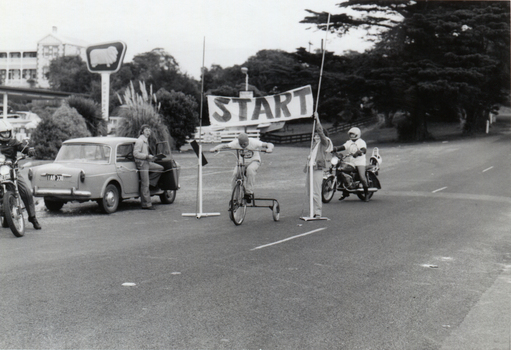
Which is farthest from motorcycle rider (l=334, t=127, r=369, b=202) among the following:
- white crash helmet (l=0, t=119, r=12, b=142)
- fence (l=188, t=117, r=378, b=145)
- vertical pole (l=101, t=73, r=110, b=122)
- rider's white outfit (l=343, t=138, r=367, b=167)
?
fence (l=188, t=117, r=378, b=145)

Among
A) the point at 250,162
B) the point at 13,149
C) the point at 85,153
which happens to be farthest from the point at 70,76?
the point at 13,149

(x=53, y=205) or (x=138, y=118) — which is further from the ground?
(x=138, y=118)

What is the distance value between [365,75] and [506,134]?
12.5 meters

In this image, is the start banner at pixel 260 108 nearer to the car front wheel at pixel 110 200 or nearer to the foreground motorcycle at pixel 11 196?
the car front wheel at pixel 110 200

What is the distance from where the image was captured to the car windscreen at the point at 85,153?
47.3 ft

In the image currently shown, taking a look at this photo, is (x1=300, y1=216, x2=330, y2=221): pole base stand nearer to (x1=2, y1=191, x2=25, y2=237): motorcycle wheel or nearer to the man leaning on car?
the man leaning on car

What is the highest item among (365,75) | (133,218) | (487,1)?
(487,1)

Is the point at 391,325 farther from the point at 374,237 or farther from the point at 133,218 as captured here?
the point at 133,218

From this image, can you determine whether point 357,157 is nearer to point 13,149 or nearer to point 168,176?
point 168,176

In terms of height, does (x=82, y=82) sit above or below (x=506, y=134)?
above

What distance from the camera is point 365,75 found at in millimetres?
50531

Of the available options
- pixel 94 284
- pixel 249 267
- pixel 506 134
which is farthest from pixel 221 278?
pixel 506 134

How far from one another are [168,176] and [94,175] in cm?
225

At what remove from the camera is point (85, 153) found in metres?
14.5
